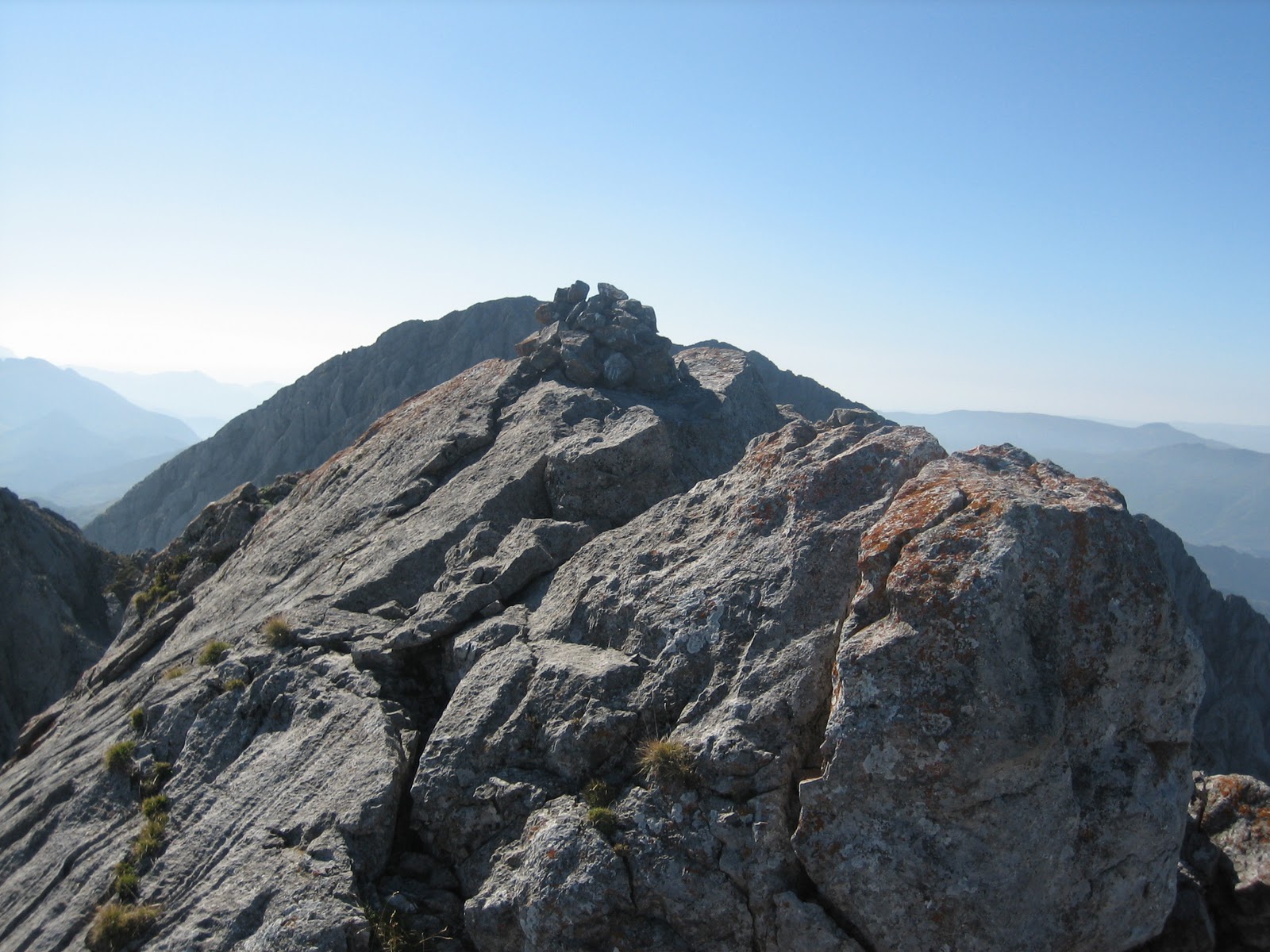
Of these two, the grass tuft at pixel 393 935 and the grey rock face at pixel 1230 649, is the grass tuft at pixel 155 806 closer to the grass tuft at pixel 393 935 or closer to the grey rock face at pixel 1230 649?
the grass tuft at pixel 393 935

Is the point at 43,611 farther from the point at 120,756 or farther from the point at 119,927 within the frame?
the point at 119,927

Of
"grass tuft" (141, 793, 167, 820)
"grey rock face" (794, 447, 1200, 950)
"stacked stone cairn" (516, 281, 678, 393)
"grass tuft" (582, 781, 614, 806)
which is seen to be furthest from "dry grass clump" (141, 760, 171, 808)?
"stacked stone cairn" (516, 281, 678, 393)

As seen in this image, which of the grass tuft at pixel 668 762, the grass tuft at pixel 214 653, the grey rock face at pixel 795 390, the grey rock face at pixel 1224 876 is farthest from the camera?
the grey rock face at pixel 795 390

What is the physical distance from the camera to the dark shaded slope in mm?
116062

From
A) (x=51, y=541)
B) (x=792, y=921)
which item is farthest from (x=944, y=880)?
(x=51, y=541)

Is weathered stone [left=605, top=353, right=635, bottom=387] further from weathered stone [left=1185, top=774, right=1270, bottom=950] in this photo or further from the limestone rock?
weathered stone [left=1185, top=774, right=1270, bottom=950]

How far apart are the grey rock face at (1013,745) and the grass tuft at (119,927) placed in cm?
1127

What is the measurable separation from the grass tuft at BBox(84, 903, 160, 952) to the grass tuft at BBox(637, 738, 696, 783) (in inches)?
358

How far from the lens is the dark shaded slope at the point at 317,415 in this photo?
11606 centimetres

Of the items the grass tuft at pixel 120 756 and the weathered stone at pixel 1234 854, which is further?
the grass tuft at pixel 120 756

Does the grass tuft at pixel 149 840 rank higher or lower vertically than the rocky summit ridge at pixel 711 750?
lower

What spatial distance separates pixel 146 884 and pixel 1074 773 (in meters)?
15.4

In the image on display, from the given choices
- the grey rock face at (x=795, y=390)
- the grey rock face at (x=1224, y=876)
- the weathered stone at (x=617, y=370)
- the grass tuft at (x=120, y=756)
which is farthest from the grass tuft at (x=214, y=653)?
the grey rock face at (x=795, y=390)

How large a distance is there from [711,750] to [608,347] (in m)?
18.9
